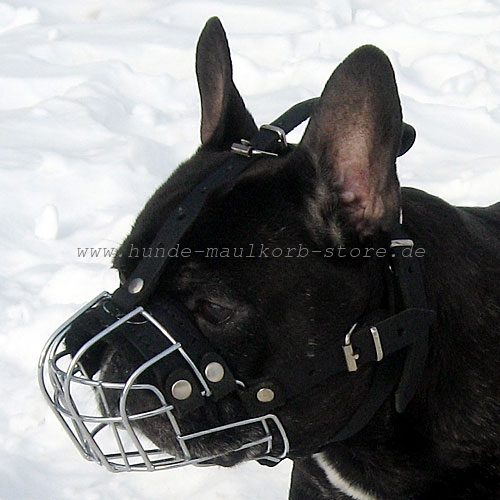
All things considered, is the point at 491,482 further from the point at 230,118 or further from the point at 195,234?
the point at 230,118

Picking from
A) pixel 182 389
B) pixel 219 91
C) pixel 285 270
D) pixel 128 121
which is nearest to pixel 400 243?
pixel 285 270

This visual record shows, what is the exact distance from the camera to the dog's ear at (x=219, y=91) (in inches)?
87.0

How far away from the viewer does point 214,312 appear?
1.88m

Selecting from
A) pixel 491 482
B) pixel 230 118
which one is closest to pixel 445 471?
pixel 491 482

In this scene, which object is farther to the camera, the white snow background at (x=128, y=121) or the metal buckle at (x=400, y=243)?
the white snow background at (x=128, y=121)

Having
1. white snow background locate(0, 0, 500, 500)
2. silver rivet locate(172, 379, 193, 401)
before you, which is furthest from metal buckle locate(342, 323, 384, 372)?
white snow background locate(0, 0, 500, 500)

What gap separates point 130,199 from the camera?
419 cm

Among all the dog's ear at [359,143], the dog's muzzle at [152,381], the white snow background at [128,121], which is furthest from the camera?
the white snow background at [128,121]

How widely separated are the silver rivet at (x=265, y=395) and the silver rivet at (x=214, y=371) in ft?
0.32

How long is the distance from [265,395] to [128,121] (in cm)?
319

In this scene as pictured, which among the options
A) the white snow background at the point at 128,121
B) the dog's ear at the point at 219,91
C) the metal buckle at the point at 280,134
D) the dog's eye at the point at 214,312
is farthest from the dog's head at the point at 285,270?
the white snow background at the point at 128,121

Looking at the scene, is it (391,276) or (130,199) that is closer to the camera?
(391,276)

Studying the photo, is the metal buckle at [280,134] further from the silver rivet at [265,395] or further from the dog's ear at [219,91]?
the silver rivet at [265,395]

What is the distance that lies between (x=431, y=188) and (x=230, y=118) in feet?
7.21
